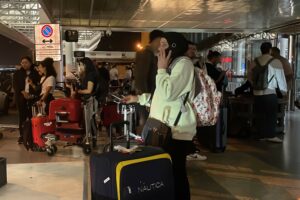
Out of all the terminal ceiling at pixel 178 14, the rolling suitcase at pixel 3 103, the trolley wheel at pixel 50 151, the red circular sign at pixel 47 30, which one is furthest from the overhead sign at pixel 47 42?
the rolling suitcase at pixel 3 103

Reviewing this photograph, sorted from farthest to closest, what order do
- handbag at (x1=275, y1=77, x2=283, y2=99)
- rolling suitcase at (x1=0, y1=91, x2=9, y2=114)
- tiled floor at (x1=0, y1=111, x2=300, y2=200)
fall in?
rolling suitcase at (x1=0, y1=91, x2=9, y2=114), handbag at (x1=275, y1=77, x2=283, y2=99), tiled floor at (x1=0, y1=111, x2=300, y2=200)

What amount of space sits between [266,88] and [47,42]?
14.0 ft

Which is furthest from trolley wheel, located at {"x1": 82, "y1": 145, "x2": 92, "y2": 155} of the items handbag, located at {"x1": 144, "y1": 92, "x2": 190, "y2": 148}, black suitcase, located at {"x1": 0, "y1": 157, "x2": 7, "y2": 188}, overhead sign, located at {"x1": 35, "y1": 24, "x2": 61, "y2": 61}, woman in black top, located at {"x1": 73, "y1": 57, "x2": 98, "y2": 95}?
black suitcase, located at {"x1": 0, "y1": 157, "x2": 7, "y2": 188}

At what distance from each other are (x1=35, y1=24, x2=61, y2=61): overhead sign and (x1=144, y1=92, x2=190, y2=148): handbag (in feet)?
17.8

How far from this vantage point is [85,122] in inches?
238

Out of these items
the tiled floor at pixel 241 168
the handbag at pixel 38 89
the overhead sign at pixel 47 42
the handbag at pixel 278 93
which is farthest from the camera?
the overhead sign at pixel 47 42

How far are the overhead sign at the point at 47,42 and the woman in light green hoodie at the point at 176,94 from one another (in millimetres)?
5374

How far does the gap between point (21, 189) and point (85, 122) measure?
4.32m

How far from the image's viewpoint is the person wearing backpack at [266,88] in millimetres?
6801

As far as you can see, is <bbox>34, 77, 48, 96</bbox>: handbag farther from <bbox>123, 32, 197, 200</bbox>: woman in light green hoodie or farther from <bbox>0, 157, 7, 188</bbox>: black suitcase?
<bbox>0, 157, 7, 188</bbox>: black suitcase

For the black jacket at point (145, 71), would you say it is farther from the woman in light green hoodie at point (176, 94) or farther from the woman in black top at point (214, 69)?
the woman in black top at point (214, 69)

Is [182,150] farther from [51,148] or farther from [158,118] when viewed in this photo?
[51,148]

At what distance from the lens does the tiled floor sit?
14.0 feet

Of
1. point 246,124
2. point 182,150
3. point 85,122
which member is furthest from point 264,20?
point 182,150
